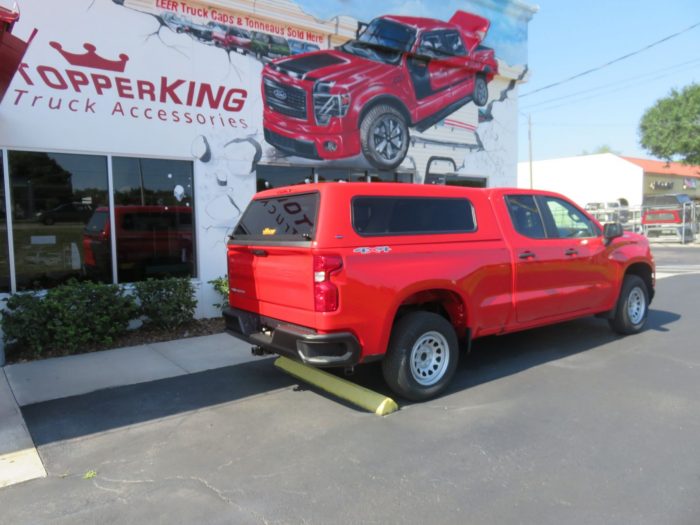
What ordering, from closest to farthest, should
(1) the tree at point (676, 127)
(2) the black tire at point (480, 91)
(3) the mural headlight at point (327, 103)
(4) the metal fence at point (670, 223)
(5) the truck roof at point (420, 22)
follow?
(3) the mural headlight at point (327, 103)
(5) the truck roof at point (420, 22)
(2) the black tire at point (480, 91)
(4) the metal fence at point (670, 223)
(1) the tree at point (676, 127)

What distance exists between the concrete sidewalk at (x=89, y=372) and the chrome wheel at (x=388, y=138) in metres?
5.22

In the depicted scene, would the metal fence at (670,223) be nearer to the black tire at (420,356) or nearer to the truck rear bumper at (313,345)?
the black tire at (420,356)

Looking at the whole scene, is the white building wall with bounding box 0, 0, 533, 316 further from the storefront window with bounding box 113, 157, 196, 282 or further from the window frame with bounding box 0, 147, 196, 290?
the storefront window with bounding box 113, 157, 196, 282

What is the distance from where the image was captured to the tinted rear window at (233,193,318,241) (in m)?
4.46

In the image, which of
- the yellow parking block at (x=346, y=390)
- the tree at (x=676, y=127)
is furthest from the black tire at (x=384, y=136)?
the tree at (x=676, y=127)

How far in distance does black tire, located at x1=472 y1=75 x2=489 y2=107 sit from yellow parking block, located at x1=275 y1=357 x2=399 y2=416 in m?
9.32

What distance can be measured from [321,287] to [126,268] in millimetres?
4803

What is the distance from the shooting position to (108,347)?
6809 millimetres

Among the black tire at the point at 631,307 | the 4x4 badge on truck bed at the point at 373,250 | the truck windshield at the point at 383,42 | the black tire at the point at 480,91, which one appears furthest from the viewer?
the black tire at the point at 480,91

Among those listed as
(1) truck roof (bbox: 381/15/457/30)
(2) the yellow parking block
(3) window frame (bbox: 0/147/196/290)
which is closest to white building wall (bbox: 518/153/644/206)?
(1) truck roof (bbox: 381/15/457/30)

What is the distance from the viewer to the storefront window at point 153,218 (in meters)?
7.72

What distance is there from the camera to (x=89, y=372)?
A: 19.1ft

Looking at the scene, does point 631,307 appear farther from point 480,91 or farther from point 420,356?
point 480,91

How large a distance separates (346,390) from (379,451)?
1.04m
